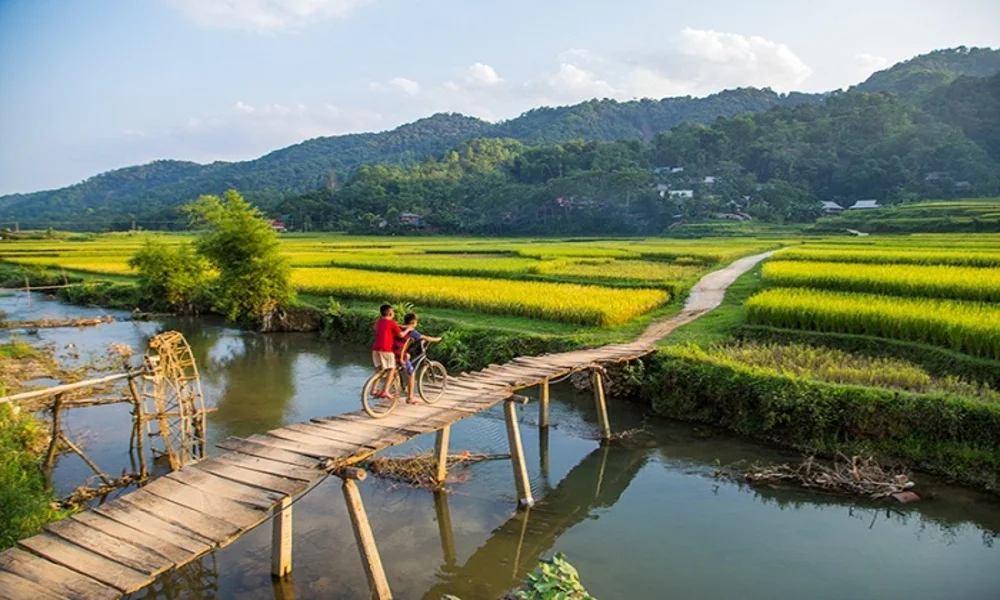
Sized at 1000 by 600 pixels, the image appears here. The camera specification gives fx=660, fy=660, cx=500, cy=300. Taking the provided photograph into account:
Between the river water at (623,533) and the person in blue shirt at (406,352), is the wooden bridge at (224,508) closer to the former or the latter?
the person in blue shirt at (406,352)

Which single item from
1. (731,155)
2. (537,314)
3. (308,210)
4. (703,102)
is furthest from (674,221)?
(703,102)

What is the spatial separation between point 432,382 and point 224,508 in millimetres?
4102

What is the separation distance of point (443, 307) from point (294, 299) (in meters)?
5.70

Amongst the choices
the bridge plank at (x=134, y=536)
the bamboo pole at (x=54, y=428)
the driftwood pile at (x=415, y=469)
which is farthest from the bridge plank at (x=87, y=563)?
the driftwood pile at (x=415, y=469)

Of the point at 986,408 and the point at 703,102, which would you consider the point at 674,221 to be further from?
the point at 703,102

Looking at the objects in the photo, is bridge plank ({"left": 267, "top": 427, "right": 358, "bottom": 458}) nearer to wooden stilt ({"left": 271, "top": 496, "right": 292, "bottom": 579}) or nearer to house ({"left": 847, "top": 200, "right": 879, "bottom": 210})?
wooden stilt ({"left": 271, "top": 496, "right": 292, "bottom": 579})

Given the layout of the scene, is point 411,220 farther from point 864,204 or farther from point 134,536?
point 134,536

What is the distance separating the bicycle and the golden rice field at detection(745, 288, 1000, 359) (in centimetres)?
901

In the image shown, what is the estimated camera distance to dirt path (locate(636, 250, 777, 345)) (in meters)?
16.1

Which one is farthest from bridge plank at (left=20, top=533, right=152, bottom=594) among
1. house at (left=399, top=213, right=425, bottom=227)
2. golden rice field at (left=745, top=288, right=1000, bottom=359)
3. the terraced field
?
house at (left=399, top=213, right=425, bottom=227)

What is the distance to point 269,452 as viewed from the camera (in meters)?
7.19

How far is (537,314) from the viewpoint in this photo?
17.8 m

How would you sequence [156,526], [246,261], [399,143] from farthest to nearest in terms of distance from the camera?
[399,143], [246,261], [156,526]

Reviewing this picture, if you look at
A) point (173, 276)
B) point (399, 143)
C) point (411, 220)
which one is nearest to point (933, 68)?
point (411, 220)
